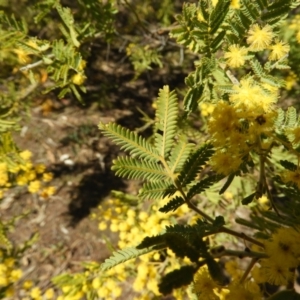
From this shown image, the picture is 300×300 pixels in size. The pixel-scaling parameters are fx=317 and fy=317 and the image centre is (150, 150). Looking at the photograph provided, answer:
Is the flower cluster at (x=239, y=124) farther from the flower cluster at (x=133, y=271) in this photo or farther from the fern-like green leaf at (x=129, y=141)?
the flower cluster at (x=133, y=271)

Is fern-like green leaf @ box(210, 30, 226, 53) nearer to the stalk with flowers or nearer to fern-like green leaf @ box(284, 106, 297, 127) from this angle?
the stalk with flowers

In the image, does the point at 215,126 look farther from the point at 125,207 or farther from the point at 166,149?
the point at 125,207

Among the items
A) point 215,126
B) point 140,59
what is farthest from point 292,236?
point 140,59

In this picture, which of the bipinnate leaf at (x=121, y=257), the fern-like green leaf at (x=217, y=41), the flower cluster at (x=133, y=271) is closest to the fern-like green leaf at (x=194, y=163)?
the bipinnate leaf at (x=121, y=257)

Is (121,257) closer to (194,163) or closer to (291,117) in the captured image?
(194,163)

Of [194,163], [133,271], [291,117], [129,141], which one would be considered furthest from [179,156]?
[133,271]
